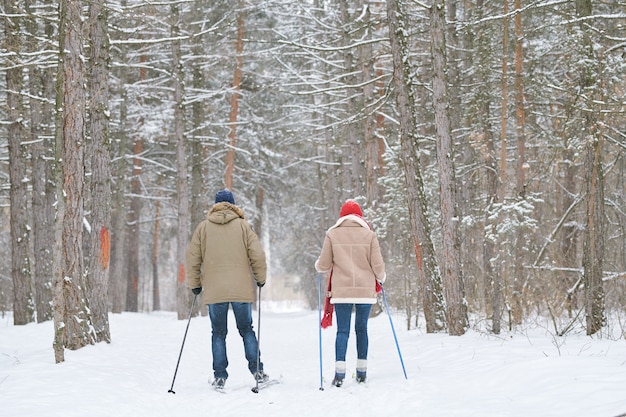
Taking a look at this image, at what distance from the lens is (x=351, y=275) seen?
694 centimetres

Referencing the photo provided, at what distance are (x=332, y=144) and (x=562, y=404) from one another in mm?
16249

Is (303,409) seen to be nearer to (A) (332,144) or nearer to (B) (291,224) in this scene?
(A) (332,144)

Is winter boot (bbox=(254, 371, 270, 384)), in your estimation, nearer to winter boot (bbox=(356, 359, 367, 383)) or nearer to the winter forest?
winter boot (bbox=(356, 359, 367, 383))

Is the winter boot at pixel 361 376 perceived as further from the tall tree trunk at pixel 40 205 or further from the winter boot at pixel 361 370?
the tall tree trunk at pixel 40 205

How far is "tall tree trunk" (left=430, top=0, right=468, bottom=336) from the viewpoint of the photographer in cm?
961

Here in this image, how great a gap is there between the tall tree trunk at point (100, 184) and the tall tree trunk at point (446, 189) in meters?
5.46

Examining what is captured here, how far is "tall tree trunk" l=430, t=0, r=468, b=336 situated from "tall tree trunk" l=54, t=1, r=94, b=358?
544cm

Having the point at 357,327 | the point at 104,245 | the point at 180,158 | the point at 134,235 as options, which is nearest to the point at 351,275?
the point at 357,327

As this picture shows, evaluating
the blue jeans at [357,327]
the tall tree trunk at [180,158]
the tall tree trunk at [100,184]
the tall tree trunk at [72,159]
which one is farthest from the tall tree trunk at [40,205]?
the blue jeans at [357,327]

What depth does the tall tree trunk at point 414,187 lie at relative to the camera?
34.0 ft

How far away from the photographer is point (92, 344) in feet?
29.0

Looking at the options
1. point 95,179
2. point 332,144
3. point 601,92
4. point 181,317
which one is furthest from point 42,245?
point 601,92

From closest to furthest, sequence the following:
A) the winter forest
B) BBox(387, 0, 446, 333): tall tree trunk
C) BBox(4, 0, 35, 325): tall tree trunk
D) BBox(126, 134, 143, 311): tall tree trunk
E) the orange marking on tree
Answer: the winter forest
the orange marking on tree
BBox(387, 0, 446, 333): tall tree trunk
BBox(4, 0, 35, 325): tall tree trunk
BBox(126, 134, 143, 311): tall tree trunk

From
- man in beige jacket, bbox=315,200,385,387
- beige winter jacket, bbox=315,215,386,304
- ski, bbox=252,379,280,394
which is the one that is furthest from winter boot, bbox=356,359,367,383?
ski, bbox=252,379,280,394
